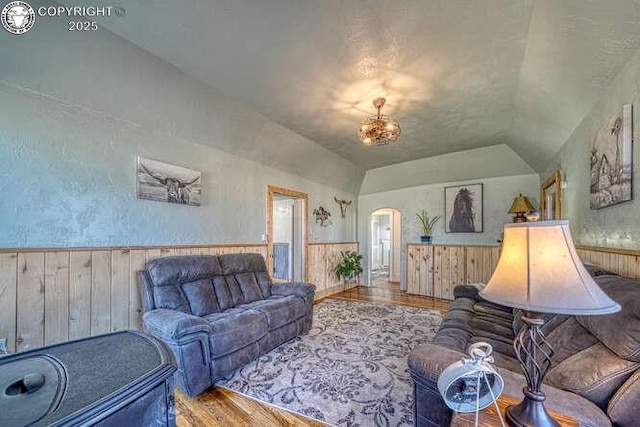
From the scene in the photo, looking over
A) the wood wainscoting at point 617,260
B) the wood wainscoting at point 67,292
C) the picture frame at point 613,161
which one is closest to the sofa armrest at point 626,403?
the wood wainscoting at point 617,260

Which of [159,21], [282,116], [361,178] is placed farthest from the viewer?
[361,178]

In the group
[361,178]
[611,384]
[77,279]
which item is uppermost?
[361,178]

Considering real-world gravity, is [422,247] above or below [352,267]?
above

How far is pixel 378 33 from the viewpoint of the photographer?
80.6 inches

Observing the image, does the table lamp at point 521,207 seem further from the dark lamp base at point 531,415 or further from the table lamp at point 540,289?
the dark lamp base at point 531,415

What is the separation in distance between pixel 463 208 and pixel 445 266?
1.26m

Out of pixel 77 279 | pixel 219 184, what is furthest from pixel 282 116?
pixel 77 279

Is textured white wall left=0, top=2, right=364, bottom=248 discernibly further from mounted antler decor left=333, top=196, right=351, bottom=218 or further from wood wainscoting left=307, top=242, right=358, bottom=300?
mounted antler decor left=333, top=196, right=351, bottom=218

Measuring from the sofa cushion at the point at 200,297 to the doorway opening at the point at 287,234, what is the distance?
1.53 metres

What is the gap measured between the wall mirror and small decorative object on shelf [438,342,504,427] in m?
3.65

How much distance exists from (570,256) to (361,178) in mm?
5756

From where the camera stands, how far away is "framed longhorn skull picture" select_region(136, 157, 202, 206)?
2780 millimetres

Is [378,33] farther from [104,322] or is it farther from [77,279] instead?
[104,322]

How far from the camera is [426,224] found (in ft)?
19.3
